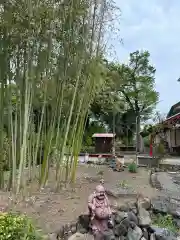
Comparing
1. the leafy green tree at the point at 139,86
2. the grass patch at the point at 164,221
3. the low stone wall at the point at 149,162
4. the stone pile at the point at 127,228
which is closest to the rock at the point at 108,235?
the stone pile at the point at 127,228

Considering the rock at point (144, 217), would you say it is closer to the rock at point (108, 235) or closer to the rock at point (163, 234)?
the rock at point (163, 234)

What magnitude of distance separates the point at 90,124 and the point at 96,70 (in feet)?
47.5

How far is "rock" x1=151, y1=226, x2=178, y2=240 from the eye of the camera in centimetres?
366

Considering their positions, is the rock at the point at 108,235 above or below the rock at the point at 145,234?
above

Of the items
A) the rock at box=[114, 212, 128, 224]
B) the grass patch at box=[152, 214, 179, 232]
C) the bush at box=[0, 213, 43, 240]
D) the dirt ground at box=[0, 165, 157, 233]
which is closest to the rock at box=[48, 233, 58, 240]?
the dirt ground at box=[0, 165, 157, 233]

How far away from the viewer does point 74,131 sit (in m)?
5.52

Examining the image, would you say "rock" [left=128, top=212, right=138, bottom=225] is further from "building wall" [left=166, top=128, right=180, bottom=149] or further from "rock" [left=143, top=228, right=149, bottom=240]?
"building wall" [left=166, top=128, right=180, bottom=149]

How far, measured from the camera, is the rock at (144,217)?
392 centimetres

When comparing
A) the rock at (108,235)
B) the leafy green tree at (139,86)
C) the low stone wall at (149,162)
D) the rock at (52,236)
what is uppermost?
the leafy green tree at (139,86)

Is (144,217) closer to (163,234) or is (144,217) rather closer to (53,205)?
(163,234)

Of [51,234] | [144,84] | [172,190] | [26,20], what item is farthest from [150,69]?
[51,234]

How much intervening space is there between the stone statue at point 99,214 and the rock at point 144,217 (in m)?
0.59

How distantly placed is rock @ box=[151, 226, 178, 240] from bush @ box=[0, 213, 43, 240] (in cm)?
169

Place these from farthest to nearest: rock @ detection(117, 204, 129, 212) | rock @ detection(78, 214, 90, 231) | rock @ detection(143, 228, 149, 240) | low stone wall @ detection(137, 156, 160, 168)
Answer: low stone wall @ detection(137, 156, 160, 168) → rock @ detection(117, 204, 129, 212) → rock @ detection(143, 228, 149, 240) → rock @ detection(78, 214, 90, 231)
